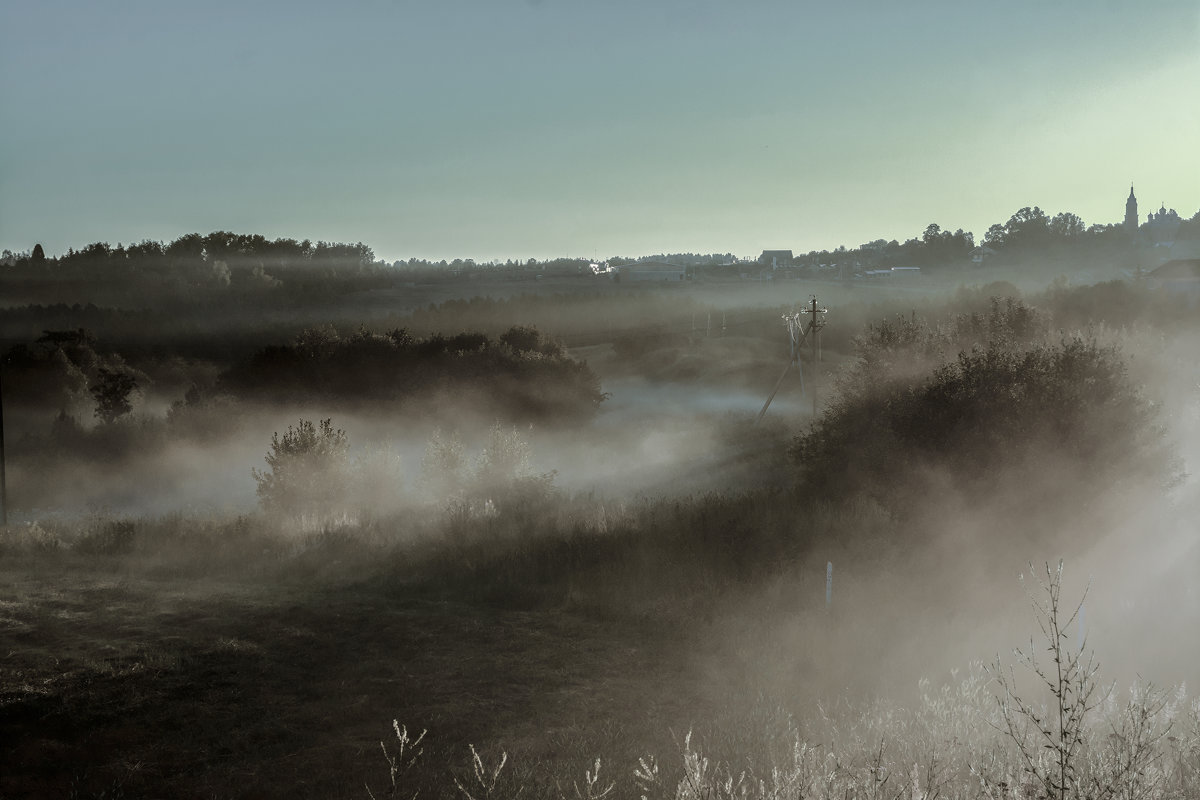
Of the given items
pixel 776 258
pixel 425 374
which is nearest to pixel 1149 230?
pixel 776 258

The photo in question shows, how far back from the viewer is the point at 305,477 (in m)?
26.5

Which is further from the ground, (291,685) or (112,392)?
(112,392)

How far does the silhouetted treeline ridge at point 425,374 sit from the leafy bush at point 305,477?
22.1m

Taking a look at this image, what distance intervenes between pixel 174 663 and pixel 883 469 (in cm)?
1835

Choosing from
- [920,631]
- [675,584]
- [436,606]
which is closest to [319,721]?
[436,606]

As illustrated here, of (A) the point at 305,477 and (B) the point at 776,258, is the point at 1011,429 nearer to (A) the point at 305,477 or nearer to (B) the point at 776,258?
(A) the point at 305,477

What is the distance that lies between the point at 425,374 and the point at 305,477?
25.6 m

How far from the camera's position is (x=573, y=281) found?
3253 inches

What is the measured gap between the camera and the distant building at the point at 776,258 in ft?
294

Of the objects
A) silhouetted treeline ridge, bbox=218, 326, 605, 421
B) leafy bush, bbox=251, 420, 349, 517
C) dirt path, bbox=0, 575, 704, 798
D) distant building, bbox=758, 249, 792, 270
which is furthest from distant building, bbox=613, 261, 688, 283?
dirt path, bbox=0, 575, 704, 798

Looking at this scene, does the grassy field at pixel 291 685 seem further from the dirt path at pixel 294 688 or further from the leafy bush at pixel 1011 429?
the leafy bush at pixel 1011 429

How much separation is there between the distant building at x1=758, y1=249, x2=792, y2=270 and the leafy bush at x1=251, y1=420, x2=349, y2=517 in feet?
222

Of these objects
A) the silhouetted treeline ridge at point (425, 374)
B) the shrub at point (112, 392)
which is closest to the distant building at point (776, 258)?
the silhouetted treeline ridge at point (425, 374)

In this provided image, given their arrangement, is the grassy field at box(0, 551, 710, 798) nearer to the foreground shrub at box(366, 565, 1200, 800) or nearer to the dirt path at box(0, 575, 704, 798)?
the dirt path at box(0, 575, 704, 798)
